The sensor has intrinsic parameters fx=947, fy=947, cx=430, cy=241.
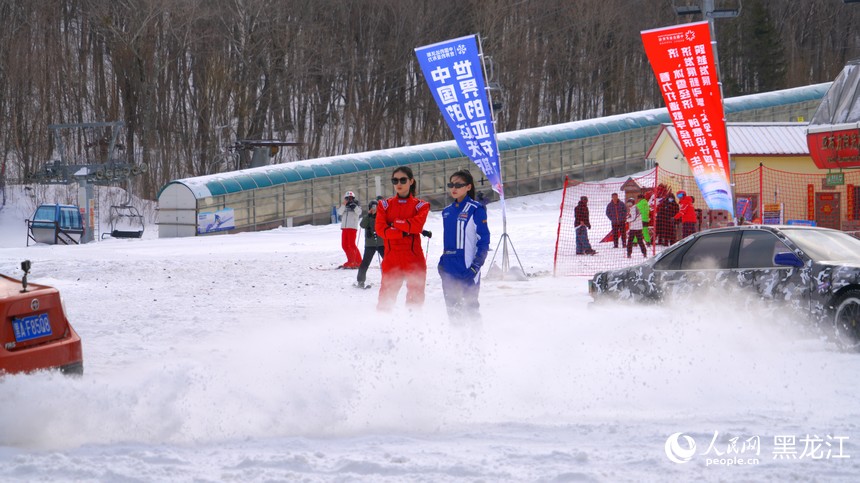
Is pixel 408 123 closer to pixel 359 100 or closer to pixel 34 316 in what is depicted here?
pixel 359 100

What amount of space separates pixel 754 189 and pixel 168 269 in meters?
18.8

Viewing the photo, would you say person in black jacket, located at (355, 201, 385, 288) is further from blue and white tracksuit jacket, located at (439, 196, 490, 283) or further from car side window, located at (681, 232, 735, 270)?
blue and white tracksuit jacket, located at (439, 196, 490, 283)

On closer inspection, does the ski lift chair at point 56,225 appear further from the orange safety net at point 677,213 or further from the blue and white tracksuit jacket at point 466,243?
the blue and white tracksuit jacket at point 466,243

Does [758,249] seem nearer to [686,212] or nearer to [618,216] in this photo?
[686,212]

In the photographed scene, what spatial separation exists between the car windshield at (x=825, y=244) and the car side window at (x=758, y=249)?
0.15 meters

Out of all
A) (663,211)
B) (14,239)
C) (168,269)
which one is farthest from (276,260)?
(14,239)

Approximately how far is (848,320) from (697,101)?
6.80 m

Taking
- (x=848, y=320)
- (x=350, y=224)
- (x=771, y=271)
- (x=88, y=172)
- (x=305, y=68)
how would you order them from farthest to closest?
(x=305, y=68)
(x=88, y=172)
(x=350, y=224)
(x=771, y=271)
(x=848, y=320)

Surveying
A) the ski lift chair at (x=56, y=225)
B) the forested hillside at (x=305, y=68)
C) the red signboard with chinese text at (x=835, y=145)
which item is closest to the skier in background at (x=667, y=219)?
the red signboard with chinese text at (x=835, y=145)

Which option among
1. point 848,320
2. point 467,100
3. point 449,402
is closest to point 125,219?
point 467,100

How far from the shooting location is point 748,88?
248 feet

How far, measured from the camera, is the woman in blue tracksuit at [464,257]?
8.22 metres

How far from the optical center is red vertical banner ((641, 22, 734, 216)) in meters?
14.5

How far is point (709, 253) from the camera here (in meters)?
9.78
